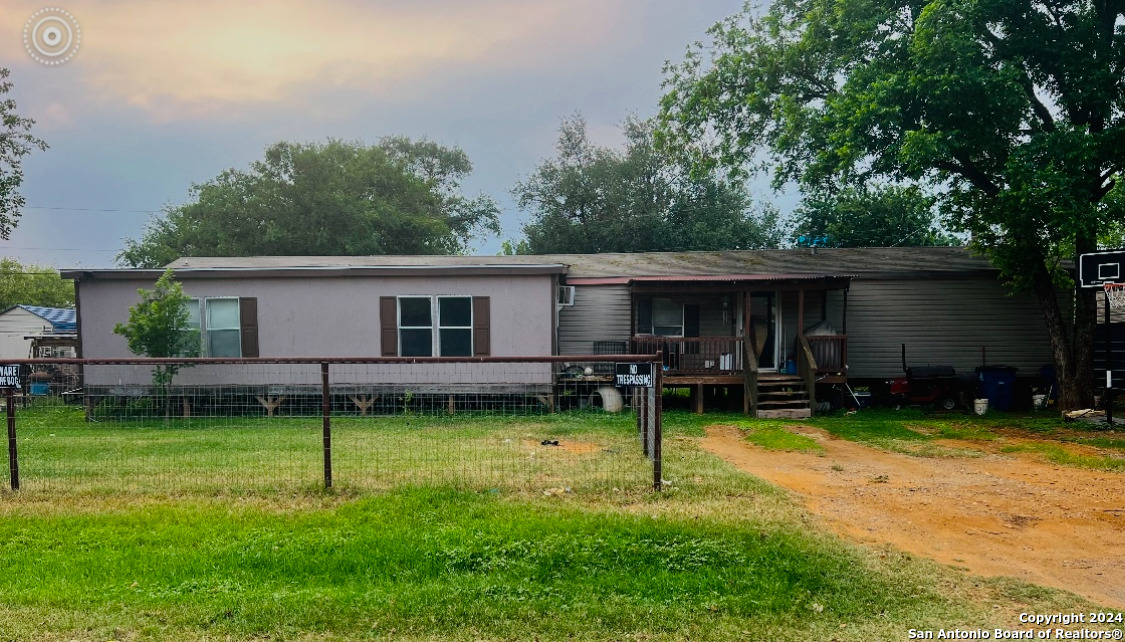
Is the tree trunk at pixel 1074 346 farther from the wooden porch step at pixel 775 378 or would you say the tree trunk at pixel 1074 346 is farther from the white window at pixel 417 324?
the white window at pixel 417 324

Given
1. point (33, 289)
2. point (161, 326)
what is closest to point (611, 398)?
point (161, 326)

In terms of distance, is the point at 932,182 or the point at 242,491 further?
the point at 932,182

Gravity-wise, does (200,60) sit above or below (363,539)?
above

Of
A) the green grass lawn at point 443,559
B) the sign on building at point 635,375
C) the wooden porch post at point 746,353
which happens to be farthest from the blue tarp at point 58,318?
the sign on building at point 635,375

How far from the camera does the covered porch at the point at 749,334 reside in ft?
45.6

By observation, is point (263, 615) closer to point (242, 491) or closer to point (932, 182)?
point (242, 491)

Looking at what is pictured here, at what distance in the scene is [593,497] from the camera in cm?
633

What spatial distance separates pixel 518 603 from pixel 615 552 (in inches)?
37.7

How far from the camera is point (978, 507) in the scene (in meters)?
6.48

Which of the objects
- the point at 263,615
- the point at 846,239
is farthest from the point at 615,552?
the point at 846,239

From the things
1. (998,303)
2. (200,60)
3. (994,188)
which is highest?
(200,60)

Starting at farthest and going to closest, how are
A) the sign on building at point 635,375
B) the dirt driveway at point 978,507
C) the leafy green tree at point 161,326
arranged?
the leafy green tree at point 161,326, the sign on building at point 635,375, the dirt driveway at point 978,507

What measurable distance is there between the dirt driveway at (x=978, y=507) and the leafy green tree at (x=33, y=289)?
147 feet

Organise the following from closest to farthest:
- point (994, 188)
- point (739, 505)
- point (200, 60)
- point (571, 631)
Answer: point (571, 631) → point (739, 505) → point (994, 188) → point (200, 60)
